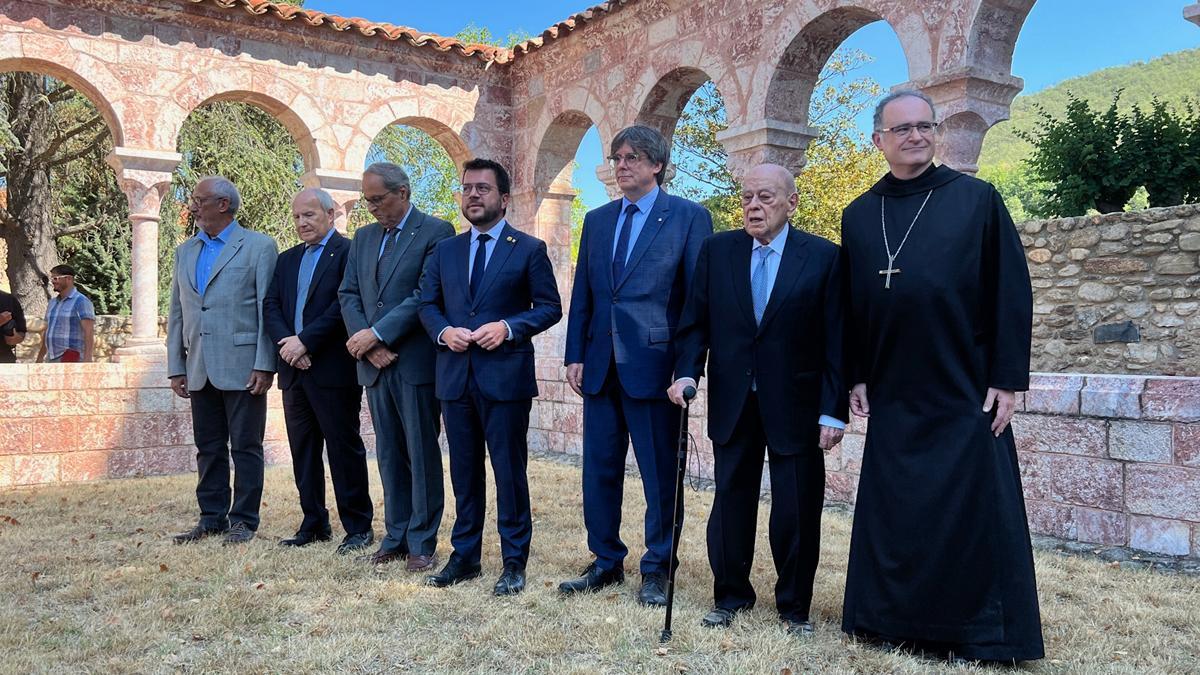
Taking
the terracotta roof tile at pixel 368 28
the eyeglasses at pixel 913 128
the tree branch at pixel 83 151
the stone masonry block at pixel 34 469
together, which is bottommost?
the stone masonry block at pixel 34 469

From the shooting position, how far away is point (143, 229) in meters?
8.90

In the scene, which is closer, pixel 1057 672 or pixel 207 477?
pixel 1057 672

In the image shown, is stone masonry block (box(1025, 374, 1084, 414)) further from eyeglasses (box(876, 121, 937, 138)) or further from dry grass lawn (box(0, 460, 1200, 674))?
eyeglasses (box(876, 121, 937, 138))

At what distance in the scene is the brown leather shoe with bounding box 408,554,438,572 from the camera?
13.7 feet

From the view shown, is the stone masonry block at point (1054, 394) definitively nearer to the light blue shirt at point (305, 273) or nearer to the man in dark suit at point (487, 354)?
the man in dark suit at point (487, 354)

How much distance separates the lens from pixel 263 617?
11.4 feet

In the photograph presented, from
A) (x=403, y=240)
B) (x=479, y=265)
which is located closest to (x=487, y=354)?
(x=479, y=265)

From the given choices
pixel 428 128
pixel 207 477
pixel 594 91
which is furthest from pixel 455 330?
pixel 428 128

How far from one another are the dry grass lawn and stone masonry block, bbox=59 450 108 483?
2.31 meters

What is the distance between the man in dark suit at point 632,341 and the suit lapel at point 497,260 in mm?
316

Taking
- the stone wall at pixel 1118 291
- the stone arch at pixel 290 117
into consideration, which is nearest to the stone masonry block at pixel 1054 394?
the stone wall at pixel 1118 291

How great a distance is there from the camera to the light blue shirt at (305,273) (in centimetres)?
472

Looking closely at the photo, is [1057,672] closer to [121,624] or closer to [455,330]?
[455,330]

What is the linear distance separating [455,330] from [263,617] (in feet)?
4.09
